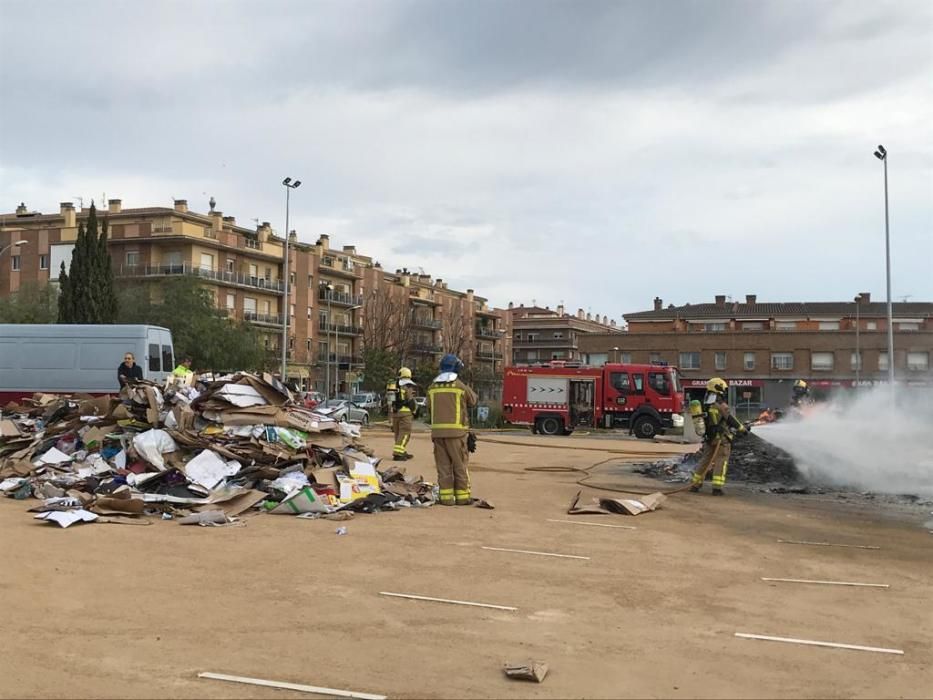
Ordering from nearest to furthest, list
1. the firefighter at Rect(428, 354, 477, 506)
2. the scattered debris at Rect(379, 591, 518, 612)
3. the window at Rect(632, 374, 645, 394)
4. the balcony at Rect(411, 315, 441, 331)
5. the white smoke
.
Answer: the scattered debris at Rect(379, 591, 518, 612)
the firefighter at Rect(428, 354, 477, 506)
the white smoke
the window at Rect(632, 374, 645, 394)
the balcony at Rect(411, 315, 441, 331)

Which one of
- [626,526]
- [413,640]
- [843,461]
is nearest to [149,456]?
[626,526]

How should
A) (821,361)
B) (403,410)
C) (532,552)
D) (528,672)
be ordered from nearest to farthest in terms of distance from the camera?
1. (528,672)
2. (532,552)
3. (403,410)
4. (821,361)

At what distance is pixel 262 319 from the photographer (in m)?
71.1

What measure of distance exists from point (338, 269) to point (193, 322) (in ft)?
105

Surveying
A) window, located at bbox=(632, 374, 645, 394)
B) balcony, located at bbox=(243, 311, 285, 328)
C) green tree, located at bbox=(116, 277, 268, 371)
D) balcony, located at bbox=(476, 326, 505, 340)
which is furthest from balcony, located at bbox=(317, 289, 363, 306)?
window, located at bbox=(632, 374, 645, 394)

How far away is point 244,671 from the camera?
4.31 m

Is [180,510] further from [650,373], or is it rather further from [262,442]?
[650,373]

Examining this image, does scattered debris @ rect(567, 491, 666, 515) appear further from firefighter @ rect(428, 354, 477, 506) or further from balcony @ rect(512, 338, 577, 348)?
balcony @ rect(512, 338, 577, 348)

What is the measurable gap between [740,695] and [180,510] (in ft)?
23.3

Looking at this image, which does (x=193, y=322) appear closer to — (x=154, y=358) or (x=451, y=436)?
(x=154, y=358)

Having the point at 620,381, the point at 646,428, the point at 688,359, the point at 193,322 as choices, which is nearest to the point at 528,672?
the point at 646,428

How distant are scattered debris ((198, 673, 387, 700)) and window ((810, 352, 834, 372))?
70.3 metres

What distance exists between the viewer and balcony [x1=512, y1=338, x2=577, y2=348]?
411 ft

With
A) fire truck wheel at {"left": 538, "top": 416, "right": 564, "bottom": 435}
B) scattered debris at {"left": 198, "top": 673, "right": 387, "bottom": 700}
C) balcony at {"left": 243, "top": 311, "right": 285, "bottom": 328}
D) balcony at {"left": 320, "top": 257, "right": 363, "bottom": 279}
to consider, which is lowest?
fire truck wheel at {"left": 538, "top": 416, "right": 564, "bottom": 435}
